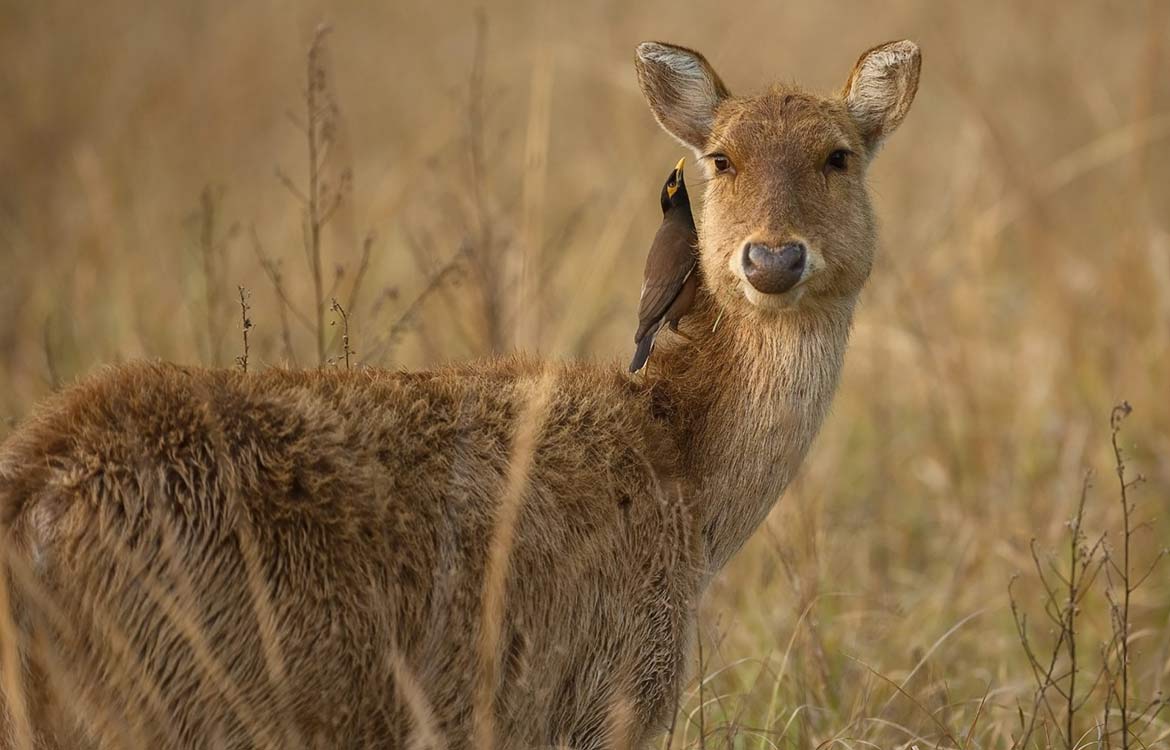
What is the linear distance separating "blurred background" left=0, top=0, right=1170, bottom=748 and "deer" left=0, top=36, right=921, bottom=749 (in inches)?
24.9

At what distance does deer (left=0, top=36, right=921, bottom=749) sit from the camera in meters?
3.33

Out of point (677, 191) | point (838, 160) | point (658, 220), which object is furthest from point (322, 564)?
point (658, 220)

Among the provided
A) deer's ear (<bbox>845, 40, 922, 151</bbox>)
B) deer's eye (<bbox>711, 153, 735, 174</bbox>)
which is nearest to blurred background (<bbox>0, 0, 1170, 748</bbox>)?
deer's eye (<bbox>711, 153, 735, 174</bbox>)

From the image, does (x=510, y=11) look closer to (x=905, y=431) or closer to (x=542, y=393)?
(x=905, y=431)

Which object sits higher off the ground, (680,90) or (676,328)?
(680,90)

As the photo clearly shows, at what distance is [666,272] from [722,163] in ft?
1.34

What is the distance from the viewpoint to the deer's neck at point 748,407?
458 centimetres

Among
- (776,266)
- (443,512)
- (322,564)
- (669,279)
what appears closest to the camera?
(322,564)

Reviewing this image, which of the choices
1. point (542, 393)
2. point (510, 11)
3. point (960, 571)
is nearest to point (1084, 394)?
point (960, 571)

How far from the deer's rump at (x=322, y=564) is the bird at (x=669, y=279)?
59 cm

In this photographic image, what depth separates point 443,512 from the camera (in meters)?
3.83

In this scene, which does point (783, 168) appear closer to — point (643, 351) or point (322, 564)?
point (643, 351)

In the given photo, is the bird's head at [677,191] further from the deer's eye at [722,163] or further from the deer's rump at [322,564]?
the deer's rump at [322,564]

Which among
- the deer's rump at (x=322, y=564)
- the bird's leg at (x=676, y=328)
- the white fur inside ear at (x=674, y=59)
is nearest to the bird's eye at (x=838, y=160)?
the white fur inside ear at (x=674, y=59)
